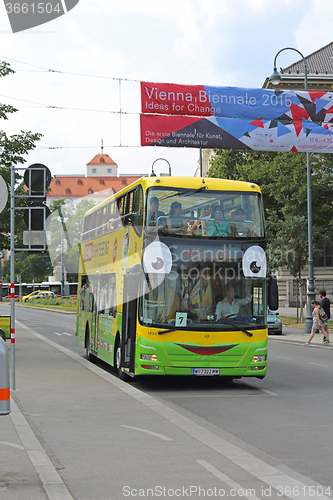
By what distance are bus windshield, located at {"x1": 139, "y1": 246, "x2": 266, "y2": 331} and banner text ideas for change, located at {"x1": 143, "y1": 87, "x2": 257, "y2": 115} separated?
7380 millimetres

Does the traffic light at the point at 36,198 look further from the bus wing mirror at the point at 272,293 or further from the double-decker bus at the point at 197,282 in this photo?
the bus wing mirror at the point at 272,293

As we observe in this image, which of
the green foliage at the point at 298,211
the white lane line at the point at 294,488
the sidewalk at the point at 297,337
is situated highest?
the green foliage at the point at 298,211

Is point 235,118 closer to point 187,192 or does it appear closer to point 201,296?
point 187,192

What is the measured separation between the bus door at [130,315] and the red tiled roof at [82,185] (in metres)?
146

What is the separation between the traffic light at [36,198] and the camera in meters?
11.6

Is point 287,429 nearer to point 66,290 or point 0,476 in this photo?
point 0,476

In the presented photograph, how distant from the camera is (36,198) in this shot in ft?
38.2

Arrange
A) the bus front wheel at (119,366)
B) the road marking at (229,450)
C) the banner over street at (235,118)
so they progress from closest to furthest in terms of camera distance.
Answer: the road marking at (229,450)
the bus front wheel at (119,366)
the banner over street at (235,118)

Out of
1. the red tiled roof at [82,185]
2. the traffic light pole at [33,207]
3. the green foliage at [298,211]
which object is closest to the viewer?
the traffic light pole at [33,207]

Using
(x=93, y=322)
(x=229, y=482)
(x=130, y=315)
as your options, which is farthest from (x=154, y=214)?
(x=229, y=482)

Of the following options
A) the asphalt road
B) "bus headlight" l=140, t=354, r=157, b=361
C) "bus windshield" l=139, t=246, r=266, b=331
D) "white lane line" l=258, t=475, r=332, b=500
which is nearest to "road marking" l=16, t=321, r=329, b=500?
"white lane line" l=258, t=475, r=332, b=500

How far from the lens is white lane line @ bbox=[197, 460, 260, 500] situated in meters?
5.54

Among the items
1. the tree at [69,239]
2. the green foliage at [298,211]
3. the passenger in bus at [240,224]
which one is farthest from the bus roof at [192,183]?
the tree at [69,239]

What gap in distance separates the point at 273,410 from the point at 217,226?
3.77 m
